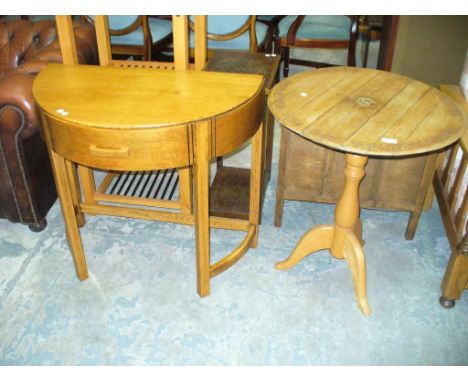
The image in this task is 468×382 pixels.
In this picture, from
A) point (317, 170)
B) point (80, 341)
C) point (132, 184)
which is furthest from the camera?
point (132, 184)

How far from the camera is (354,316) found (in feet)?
6.20

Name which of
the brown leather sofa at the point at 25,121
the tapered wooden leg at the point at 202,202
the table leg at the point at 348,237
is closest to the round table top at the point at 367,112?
the table leg at the point at 348,237

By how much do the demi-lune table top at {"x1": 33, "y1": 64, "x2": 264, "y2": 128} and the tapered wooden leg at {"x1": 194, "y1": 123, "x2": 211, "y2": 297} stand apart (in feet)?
0.23

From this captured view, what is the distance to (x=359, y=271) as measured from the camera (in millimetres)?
1910

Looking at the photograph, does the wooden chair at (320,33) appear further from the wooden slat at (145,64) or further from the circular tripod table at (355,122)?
the wooden slat at (145,64)

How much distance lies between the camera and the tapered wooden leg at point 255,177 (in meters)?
1.91

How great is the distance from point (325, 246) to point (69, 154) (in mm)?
1153

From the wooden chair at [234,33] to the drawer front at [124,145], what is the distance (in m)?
1.71

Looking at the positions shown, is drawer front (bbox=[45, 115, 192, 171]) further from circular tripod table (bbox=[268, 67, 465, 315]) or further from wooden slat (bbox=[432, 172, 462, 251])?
wooden slat (bbox=[432, 172, 462, 251])

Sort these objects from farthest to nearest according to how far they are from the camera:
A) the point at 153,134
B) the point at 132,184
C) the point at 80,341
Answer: the point at 132,184, the point at 80,341, the point at 153,134

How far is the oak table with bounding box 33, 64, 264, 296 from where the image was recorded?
1.46 meters

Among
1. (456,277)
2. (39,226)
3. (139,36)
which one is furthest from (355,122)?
(139,36)
